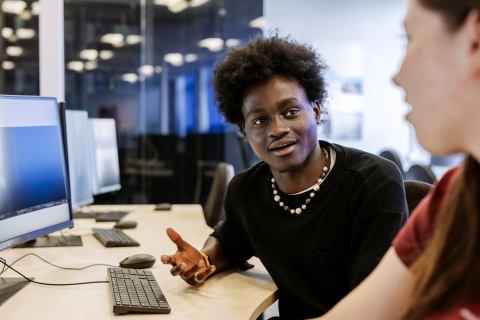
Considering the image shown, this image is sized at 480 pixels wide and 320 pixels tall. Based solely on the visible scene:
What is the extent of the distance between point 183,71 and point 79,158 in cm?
339

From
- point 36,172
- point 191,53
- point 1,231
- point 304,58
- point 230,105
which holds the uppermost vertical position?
point 191,53

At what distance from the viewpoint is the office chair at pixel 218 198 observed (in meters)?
2.88

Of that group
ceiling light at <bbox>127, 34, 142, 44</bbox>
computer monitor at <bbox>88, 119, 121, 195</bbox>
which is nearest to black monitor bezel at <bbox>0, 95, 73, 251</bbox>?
computer monitor at <bbox>88, 119, 121, 195</bbox>

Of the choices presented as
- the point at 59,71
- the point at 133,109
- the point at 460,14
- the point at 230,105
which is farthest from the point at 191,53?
the point at 460,14

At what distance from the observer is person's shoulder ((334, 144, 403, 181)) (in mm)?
1353

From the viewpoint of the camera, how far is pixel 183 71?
18.6 feet

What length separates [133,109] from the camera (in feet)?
18.1

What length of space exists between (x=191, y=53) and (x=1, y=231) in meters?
4.54

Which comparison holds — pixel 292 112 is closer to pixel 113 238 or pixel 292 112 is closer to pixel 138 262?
pixel 138 262

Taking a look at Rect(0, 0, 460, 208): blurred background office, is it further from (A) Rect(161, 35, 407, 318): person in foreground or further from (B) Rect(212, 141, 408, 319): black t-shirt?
(B) Rect(212, 141, 408, 319): black t-shirt

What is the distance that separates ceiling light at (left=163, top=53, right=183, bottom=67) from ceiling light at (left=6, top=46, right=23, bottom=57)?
1437 mm

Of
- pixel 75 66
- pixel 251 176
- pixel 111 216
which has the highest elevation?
pixel 75 66

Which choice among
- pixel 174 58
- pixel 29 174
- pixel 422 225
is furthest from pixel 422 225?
pixel 174 58

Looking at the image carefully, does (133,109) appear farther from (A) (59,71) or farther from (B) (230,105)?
(B) (230,105)
